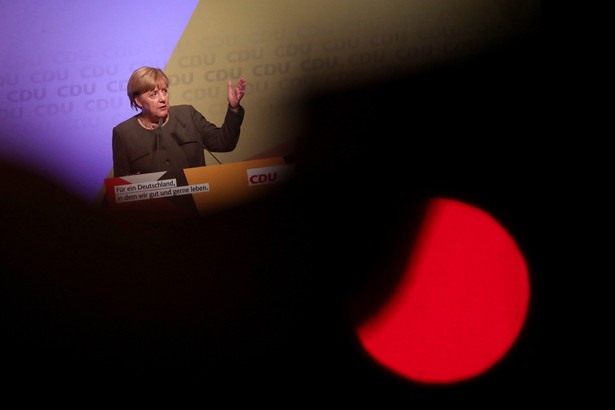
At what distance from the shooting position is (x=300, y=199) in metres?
0.93

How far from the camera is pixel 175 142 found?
933 mm

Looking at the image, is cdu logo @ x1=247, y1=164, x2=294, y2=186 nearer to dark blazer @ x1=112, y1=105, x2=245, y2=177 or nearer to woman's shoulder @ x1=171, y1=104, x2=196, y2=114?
dark blazer @ x1=112, y1=105, x2=245, y2=177

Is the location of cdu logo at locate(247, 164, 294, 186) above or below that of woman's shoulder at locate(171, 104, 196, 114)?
below

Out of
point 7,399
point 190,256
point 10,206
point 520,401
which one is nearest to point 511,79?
point 520,401

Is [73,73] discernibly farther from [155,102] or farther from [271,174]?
[271,174]

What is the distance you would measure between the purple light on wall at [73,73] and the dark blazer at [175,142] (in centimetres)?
4

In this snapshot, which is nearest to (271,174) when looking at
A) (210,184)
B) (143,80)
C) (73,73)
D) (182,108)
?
(210,184)

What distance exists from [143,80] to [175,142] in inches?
5.9

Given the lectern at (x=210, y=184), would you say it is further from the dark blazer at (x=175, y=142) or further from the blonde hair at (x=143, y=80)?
the blonde hair at (x=143, y=80)

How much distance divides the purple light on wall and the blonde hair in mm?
15

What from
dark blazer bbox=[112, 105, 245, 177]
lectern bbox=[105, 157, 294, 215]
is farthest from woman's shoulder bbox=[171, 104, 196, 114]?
lectern bbox=[105, 157, 294, 215]

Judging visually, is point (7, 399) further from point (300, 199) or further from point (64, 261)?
point (300, 199)

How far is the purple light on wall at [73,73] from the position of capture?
952mm

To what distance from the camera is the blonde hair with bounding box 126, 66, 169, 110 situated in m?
0.94
